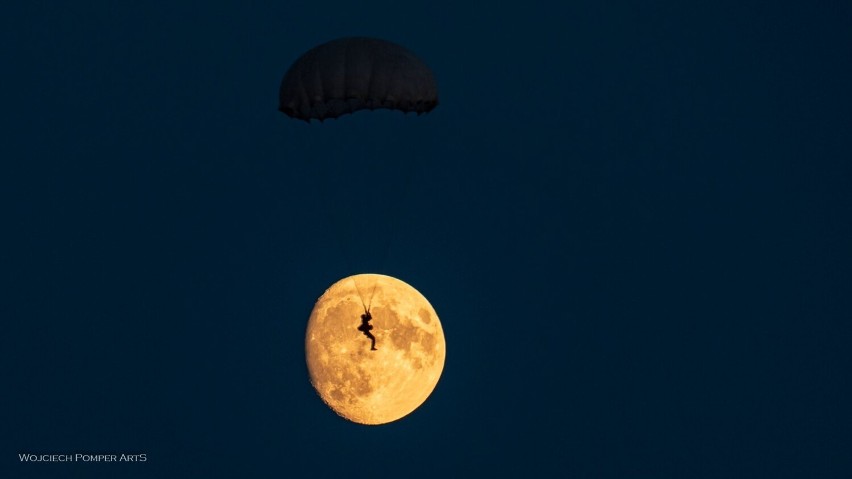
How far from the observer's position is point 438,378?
46156 millimetres

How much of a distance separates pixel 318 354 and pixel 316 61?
6.01 meters

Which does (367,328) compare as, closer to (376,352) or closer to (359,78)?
(376,352)

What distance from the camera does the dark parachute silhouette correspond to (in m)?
42.5

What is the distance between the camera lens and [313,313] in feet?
151

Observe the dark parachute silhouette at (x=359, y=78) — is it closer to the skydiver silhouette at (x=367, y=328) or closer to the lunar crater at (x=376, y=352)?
the lunar crater at (x=376, y=352)

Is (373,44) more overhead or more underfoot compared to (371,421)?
more overhead

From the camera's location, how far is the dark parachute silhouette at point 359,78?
139 ft

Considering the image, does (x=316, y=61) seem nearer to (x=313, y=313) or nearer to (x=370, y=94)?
(x=370, y=94)

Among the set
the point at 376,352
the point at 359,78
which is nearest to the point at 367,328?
the point at 376,352

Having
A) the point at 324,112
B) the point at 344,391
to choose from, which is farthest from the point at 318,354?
the point at 324,112

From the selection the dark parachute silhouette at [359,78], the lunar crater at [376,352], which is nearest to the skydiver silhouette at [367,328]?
A: the lunar crater at [376,352]

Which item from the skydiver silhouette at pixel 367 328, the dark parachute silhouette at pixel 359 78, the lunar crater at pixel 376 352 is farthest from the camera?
the lunar crater at pixel 376 352

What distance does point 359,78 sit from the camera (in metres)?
42.4

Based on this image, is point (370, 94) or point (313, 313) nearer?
point (370, 94)
